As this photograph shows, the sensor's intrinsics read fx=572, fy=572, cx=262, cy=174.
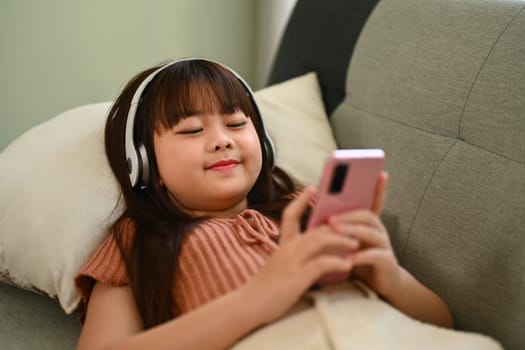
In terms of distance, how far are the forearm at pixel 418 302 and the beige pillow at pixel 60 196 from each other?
422 mm

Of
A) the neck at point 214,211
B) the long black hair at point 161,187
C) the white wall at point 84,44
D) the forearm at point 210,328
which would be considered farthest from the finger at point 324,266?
the white wall at point 84,44

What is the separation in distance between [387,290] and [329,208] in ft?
0.67

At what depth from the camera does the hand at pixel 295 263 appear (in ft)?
2.35

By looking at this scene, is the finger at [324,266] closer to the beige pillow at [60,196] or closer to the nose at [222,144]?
the nose at [222,144]

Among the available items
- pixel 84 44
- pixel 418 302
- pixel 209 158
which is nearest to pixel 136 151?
pixel 209 158

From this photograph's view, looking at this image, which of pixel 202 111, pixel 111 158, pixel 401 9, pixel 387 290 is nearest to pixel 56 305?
pixel 111 158

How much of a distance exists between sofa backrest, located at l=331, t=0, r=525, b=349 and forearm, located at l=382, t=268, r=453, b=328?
0.12ft

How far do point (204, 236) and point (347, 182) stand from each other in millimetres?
346

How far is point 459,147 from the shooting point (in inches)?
40.4

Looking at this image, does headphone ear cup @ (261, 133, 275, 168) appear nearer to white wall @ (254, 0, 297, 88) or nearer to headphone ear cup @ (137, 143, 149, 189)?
headphone ear cup @ (137, 143, 149, 189)

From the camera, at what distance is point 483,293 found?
2.97ft

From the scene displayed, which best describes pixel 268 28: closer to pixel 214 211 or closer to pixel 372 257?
pixel 214 211

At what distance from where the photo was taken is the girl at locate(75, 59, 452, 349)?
743mm

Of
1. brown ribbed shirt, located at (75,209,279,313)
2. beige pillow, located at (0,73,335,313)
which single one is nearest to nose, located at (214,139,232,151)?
brown ribbed shirt, located at (75,209,279,313)
